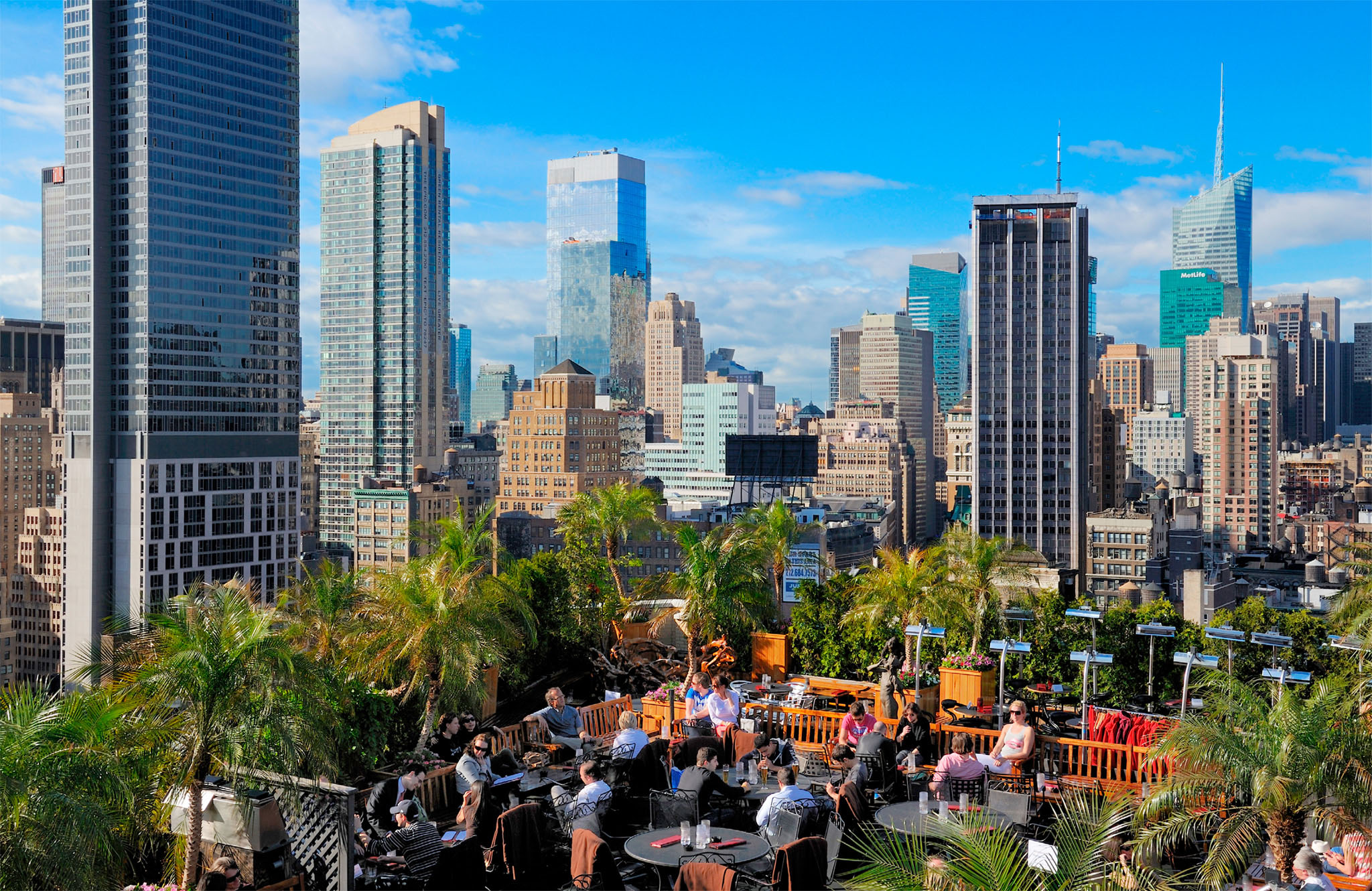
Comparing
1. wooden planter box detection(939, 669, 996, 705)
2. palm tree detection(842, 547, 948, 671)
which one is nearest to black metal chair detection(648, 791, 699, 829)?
wooden planter box detection(939, 669, 996, 705)

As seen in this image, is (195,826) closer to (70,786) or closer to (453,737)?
(70,786)

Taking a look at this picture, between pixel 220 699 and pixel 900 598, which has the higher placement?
pixel 220 699

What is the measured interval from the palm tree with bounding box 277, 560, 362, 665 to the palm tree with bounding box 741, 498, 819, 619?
24.4ft

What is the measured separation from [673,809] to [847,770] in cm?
220

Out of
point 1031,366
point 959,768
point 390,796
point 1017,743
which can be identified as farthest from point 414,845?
point 1031,366

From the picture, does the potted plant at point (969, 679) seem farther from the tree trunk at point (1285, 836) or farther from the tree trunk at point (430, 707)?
the tree trunk at point (1285, 836)

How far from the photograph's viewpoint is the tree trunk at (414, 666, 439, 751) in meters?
12.9

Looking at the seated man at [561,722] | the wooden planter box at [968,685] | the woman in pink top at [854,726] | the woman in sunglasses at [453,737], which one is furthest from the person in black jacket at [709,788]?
the wooden planter box at [968,685]

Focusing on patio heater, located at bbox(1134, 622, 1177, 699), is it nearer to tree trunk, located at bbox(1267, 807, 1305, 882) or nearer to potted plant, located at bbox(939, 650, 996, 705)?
potted plant, located at bbox(939, 650, 996, 705)

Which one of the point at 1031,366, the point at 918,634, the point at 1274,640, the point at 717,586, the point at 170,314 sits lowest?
the point at 918,634

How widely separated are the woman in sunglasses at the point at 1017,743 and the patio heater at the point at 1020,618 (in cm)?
369

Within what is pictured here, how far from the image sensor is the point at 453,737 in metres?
12.7

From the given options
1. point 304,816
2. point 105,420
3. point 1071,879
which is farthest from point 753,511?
point 105,420

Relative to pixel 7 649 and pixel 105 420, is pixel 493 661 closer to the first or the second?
pixel 105 420
